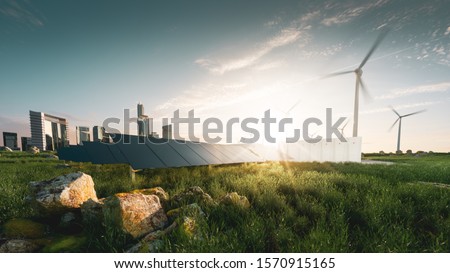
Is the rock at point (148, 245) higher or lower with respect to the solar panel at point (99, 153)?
lower

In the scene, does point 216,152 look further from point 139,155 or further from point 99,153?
point 99,153

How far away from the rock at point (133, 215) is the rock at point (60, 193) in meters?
1.21

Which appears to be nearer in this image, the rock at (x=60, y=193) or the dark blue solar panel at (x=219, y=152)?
the rock at (x=60, y=193)

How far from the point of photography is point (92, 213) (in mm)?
4039

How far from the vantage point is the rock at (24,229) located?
378 centimetres

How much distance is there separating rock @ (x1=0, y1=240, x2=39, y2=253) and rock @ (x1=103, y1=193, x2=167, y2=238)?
4.52 ft

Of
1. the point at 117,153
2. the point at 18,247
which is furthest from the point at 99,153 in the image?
the point at 18,247

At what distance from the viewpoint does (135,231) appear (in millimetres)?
3631

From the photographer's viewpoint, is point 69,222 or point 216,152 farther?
point 216,152

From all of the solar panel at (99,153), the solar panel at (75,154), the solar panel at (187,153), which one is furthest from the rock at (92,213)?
the solar panel at (187,153)

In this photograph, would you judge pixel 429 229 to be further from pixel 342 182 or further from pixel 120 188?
pixel 120 188

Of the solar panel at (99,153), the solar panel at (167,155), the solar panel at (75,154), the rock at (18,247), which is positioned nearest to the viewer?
the rock at (18,247)

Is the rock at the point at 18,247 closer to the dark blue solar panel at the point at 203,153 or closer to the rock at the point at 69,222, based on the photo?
the rock at the point at 69,222

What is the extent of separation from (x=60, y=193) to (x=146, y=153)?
13.4 ft
